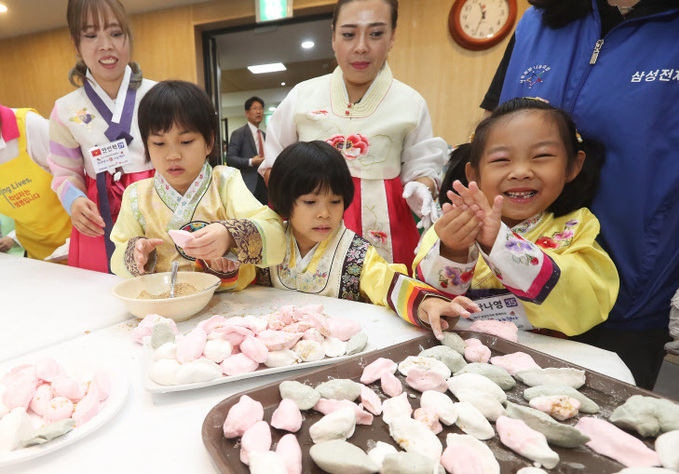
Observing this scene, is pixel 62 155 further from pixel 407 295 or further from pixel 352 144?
pixel 407 295

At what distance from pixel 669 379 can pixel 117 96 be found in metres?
2.90

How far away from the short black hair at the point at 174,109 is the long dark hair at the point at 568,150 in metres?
0.83

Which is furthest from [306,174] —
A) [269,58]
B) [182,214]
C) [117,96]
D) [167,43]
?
[269,58]

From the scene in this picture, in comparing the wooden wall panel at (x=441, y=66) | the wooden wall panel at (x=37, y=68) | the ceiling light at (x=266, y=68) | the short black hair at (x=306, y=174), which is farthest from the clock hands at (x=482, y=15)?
the wooden wall panel at (x=37, y=68)

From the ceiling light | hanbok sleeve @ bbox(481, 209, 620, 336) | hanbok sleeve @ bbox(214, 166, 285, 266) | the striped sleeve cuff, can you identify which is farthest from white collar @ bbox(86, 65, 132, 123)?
the ceiling light

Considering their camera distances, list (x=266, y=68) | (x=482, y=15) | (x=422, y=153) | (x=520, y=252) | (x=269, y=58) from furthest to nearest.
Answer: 1. (x=266, y=68)
2. (x=269, y=58)
3. (x=482, y=15)
4. (x=422, y=153)
5. (x=520, y=252)

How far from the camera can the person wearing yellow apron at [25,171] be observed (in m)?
Result: 1.71

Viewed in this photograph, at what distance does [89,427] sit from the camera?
1.70 feet

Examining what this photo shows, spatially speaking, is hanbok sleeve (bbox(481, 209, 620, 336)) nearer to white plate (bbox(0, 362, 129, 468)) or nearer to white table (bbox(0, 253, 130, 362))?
white plate (bbox(0, 362, 129, 468))

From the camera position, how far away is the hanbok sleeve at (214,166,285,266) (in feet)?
3.47

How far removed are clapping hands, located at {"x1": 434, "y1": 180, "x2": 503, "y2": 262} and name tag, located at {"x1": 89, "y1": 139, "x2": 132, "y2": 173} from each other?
4.37 feet

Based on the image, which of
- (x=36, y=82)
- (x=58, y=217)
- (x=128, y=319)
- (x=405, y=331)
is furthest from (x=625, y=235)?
(x=36, y=82)

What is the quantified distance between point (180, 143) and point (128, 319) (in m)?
0.53

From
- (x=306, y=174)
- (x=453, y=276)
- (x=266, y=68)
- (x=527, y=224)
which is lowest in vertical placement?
(x=453, y=276)
